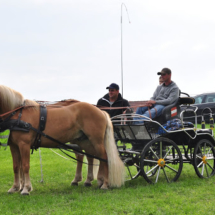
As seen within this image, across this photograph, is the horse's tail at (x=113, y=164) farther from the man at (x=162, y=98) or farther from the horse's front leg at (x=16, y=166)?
the horse's front leg at (x=16, y=166)

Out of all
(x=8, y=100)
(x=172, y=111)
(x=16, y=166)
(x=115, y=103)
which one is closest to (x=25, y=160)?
(x=16, y=166)

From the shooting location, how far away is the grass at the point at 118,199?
13.2ft

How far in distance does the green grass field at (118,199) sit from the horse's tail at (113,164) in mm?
132

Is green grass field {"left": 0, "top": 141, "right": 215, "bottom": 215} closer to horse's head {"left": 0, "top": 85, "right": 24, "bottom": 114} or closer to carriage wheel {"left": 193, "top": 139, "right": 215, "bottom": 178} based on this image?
carriage wheel {"left": 193, "top": 139, "right": 215, "bottom": 178}

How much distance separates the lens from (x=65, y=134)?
17.0ft

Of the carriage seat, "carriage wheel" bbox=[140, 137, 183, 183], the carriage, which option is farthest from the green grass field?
the carriage seat

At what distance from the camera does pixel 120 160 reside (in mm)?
5398

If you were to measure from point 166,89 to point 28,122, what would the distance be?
2536 millimetres

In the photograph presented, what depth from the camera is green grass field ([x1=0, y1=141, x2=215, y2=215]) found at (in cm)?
402

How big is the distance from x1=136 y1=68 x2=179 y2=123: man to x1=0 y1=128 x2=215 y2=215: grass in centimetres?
123

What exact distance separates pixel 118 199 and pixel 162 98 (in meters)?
2.19

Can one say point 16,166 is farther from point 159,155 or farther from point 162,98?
point 162,98

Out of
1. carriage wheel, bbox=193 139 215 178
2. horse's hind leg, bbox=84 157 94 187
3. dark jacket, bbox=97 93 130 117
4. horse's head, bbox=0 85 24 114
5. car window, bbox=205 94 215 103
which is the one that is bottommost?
horse's hind leg, bbox=84 157 94 187

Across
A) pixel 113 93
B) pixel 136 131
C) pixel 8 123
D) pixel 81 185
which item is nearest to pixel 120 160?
pixel 136 131
